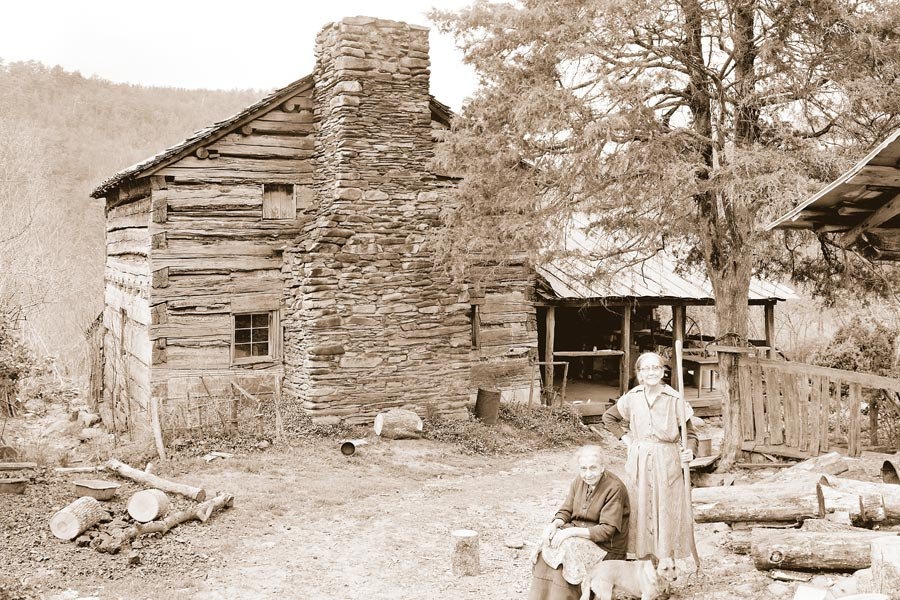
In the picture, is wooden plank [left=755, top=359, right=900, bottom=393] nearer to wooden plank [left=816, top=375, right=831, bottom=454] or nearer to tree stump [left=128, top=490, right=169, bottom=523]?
wooden plank [left=816, top=375, right=831, bottom=454]

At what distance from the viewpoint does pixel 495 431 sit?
14727 millimetres

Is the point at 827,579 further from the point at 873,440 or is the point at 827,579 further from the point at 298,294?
the point at 298,294

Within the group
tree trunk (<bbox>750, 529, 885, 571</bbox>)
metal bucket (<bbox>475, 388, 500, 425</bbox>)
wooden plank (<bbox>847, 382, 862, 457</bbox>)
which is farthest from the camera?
metal bucket (<bbox>475, 388, 500, 425</bbox>)

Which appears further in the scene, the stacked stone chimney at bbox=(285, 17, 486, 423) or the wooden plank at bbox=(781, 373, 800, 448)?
the stacked stone chimney at bbox=(285, 17, 486, 423)

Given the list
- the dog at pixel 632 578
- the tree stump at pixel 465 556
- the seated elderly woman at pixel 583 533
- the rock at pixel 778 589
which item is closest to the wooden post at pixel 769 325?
the tree stump at pixel 465 556

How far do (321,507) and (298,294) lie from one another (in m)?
5.30

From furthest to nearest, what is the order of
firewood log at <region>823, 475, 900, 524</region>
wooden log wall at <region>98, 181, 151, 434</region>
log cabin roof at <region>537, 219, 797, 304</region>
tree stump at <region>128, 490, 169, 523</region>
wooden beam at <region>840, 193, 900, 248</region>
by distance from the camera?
log cabin roof at <region>537, 219, 797, 304</region>
wooden log wall at <region>98, 181, 151, 434</region>
tree stump at <region>128, 490, 169, 523</region>
wooden beam at <region>840, 193, 900, 248</region>
firewood log at <region>823, 475, 900, 524</region>

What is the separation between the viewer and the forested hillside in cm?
2873

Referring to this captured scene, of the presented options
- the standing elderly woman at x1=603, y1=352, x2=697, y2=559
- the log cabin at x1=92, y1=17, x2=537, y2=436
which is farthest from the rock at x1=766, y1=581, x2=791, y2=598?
the log cabin at x1=92, y1=17, x2=537, y2=436

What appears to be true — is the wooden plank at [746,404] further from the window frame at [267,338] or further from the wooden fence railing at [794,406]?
the window frame at [267,338]

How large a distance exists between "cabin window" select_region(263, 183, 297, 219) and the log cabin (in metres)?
0.03

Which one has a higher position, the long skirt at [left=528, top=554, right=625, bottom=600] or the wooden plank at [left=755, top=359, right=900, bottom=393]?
the wooden plank at [left=755, top=359, right=900, bottom=393]

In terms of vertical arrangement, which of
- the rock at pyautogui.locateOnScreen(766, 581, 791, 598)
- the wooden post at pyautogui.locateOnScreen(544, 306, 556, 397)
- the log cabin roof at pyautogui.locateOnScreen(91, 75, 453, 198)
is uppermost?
the log cabin roof at pyautogui.locateOnScreen(91, 75, 453, 198)

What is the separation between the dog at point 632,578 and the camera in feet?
17.5
